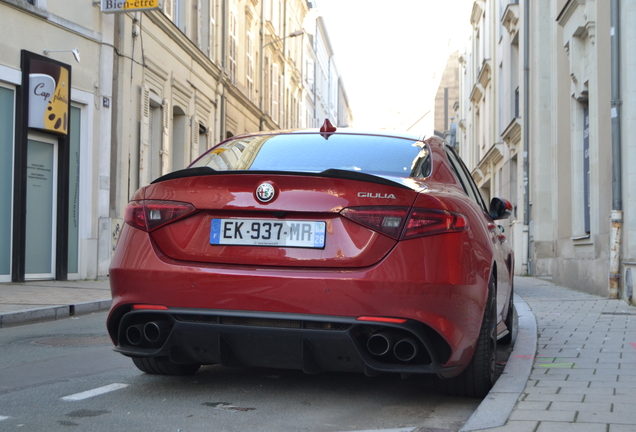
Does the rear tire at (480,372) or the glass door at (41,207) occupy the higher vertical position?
the glass door at (41,207)

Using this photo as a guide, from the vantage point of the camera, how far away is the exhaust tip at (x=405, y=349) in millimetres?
3637

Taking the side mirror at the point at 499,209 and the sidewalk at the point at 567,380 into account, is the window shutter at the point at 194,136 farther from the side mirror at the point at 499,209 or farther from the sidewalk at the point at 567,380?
the side mirror at the point at 499,209

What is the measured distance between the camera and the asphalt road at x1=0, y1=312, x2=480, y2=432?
12.0ft

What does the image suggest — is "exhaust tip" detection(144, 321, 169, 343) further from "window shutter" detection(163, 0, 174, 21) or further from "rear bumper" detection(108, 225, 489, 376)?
"window shutter" detection(163, 0, 174, 21)

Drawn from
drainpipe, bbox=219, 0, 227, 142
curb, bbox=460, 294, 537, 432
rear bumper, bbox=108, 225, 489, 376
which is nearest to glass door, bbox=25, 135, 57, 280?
curb, bbox=460, 294, 537, 432

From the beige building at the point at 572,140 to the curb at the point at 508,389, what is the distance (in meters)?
4.56

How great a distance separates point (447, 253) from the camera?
3.67m

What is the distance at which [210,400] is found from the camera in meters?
4.15

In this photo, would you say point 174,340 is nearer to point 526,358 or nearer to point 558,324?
point 526,358

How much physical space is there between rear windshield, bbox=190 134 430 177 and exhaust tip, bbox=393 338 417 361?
0.92m

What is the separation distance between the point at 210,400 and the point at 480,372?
4.71 ft

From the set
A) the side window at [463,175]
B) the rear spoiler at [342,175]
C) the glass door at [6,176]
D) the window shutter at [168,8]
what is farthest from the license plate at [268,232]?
the window shutter at [168,8]

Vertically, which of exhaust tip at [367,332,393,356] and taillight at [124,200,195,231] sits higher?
taillight at [124,200,195,231]

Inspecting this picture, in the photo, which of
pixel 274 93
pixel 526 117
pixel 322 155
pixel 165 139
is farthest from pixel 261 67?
pixel 322 155
